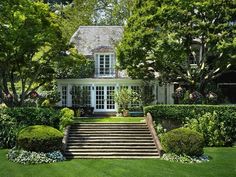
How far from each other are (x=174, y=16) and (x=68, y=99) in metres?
12.4

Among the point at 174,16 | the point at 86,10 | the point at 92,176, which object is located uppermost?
the point at 86,10

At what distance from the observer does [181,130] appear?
22922mm

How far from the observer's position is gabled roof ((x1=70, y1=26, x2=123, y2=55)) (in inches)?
1523

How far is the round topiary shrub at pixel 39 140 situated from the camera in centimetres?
2147

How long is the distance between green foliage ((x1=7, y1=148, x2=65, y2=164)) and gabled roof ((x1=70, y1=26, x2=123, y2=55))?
17527 millimetres

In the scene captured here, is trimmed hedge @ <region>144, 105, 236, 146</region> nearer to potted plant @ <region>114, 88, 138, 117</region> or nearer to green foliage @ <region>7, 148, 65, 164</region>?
potted plant @ <region>114, 88, 138, 117</region>

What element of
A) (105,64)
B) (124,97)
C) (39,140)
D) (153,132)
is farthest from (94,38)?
(39,140)

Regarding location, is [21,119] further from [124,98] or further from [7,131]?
[124,98]

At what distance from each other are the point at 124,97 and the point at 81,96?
12.7 ft

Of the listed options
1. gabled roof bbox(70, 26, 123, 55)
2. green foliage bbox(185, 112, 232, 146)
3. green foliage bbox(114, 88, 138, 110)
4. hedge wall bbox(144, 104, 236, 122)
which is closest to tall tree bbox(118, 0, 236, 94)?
hedge wall bbox(144, 104, 236, 122)

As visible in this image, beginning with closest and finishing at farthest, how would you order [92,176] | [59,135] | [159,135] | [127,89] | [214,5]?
[92,176] → [59,135] → [159,135] → [214,5] → [127,89]

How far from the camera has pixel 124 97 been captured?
3444cm

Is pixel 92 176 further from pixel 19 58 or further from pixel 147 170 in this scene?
pixel 19 58

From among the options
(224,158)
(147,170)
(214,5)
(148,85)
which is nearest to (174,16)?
(214,5)
